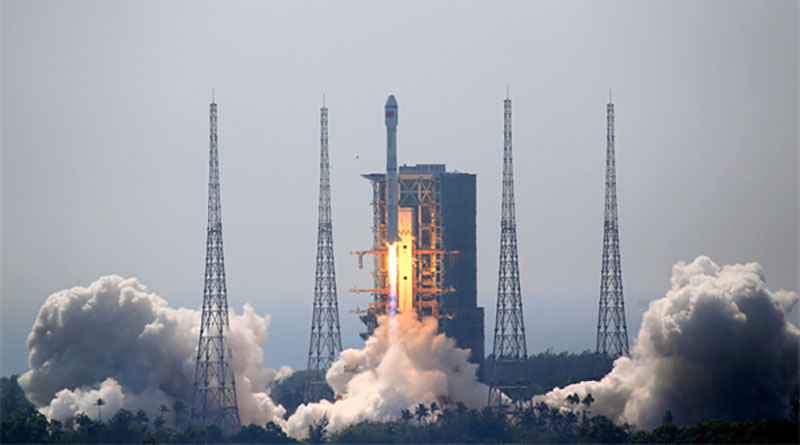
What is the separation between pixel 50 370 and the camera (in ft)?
396

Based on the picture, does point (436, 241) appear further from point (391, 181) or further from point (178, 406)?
point (178, 406)

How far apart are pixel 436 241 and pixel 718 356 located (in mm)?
24858

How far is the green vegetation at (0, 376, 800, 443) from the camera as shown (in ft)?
356

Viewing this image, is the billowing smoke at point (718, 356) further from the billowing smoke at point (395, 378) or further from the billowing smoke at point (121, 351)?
the billowing smoke at point (121, 351)

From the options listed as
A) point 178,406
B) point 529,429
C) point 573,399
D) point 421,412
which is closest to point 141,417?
point 178,406

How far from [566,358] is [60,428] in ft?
185

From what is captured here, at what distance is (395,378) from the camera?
120m

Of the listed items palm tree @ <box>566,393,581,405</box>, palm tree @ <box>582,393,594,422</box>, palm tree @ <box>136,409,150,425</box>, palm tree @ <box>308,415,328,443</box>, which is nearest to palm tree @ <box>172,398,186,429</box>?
palm tree @ <box>136,409,150,425</box>

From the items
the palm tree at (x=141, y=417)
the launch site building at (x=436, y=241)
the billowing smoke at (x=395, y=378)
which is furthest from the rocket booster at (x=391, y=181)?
the palm tree at (x=141, y=417)

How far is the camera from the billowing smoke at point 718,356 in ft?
371

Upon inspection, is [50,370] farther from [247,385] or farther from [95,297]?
[247,385]

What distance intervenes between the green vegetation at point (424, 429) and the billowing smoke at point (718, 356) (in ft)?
7.86

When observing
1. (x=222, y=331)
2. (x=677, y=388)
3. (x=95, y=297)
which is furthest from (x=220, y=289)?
(x=677, y=388)

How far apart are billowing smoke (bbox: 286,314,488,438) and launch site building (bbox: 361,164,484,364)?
3.35 meters
